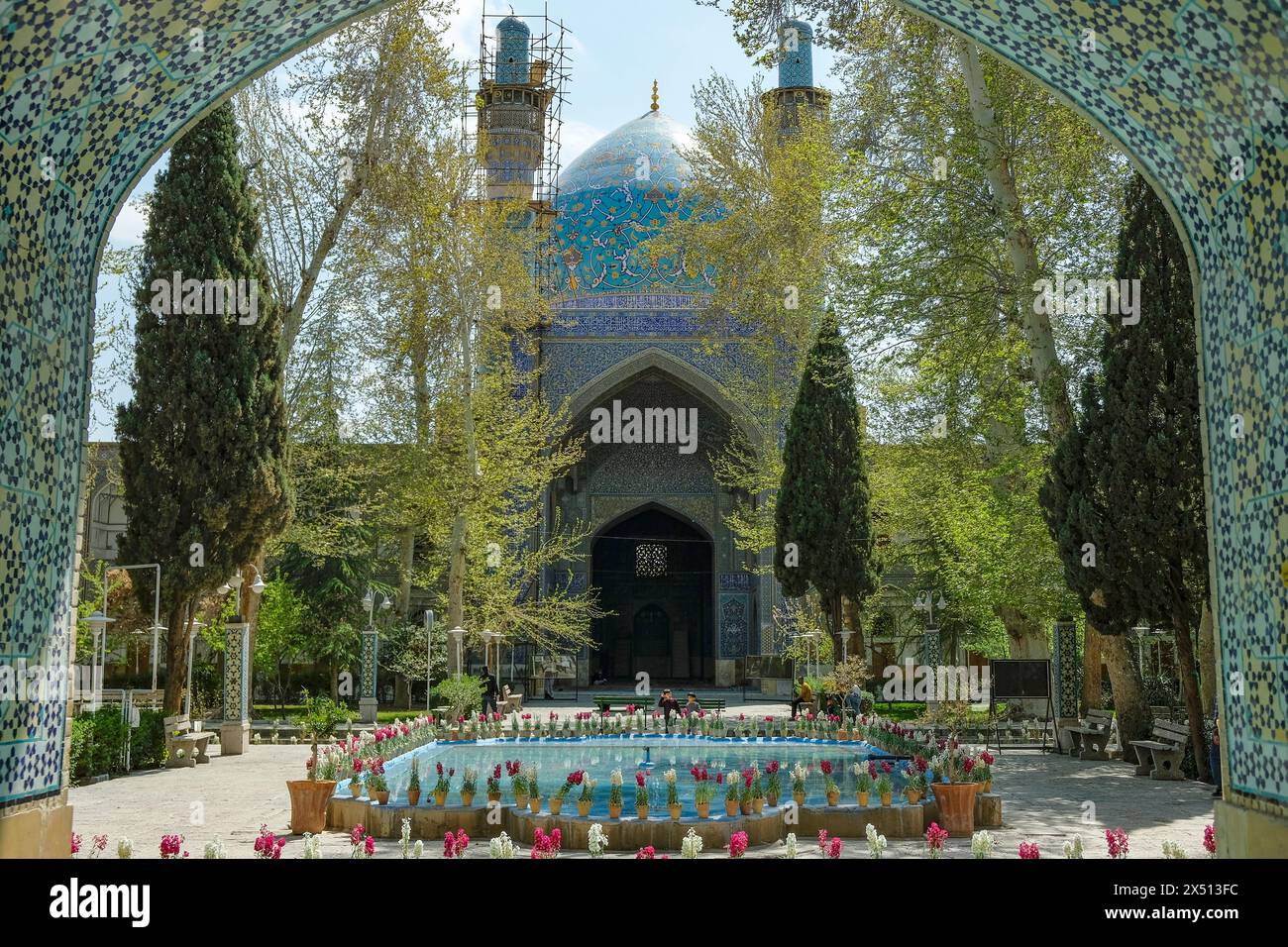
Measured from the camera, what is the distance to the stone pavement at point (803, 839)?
295 inches

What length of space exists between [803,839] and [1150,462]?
532 cm

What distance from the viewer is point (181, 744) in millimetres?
12930

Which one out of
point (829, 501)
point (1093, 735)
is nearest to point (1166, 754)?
point (1093, 735)

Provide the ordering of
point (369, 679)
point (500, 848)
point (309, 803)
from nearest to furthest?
point (500, 848) < point (309, 803) < point (369, 679)

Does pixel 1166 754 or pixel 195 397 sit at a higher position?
pixel 195 397

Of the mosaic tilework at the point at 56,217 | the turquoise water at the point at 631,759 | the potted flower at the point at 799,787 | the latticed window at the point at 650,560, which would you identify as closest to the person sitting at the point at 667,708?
the turquoise water at the point at 631,759

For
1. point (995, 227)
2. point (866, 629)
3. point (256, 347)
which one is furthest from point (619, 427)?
point (995, 227)

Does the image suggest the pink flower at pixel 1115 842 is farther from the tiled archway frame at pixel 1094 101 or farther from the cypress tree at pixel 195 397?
the cypress tree at pixel 195 397

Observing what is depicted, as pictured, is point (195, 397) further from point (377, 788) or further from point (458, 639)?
point (377, 788)

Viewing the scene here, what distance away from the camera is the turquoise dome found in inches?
1152

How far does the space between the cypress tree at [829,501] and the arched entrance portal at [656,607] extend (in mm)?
15535

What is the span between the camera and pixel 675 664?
35.9m

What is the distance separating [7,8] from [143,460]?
421 inches
